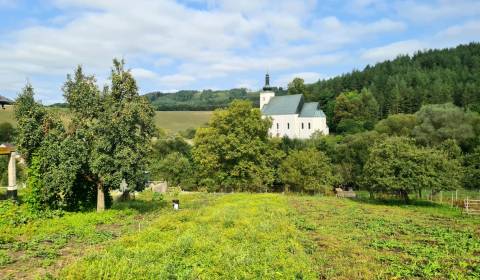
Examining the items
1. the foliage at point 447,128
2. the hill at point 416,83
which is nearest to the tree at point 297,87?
the hill at point 416,83

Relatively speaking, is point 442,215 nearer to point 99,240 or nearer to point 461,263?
point 461,263

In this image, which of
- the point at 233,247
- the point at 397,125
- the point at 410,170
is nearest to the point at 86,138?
the point at 233,247

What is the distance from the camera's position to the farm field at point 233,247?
1247cm

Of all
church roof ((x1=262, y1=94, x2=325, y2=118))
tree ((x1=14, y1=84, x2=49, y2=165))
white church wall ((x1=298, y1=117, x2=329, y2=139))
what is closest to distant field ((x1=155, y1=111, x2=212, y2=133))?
church roof ((x1=262, y1=94, x2=325, y2=118))

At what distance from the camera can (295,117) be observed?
10275 cm

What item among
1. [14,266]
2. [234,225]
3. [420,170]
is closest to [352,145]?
[420,170]

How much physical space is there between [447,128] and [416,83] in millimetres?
68693

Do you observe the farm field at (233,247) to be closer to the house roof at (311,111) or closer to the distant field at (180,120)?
the house roof at (311,111)

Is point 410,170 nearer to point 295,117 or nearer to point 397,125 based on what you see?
point 397,125

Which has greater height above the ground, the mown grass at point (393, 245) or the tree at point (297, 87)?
the tree at point (297, 87)

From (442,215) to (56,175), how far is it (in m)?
26.2

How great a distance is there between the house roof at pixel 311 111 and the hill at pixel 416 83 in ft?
38.9

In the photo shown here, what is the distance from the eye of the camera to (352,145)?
221 feet

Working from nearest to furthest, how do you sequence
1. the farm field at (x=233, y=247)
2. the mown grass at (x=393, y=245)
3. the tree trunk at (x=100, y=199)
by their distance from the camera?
1. the farm field at (x=233, y=247)
2. the mown grass at (x=393, y=245)
3. the tree trunk at (x=100, y=199)
